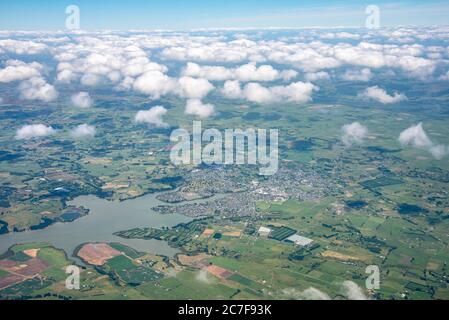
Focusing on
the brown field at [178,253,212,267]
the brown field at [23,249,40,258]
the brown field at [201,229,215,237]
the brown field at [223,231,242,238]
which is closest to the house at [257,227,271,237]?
the brown field at [223,231,242,238]

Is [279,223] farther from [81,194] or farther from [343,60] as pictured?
[343,60]

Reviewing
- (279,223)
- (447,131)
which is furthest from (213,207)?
(447,131)

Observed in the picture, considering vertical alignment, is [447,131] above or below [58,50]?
below

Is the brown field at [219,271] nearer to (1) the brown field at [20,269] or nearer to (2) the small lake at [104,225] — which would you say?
(2) the small lake at [104,225]

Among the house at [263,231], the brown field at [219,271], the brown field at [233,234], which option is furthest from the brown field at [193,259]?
the house at [263,231]

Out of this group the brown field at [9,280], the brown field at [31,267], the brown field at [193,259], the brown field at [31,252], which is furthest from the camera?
the brown field at [31,252]

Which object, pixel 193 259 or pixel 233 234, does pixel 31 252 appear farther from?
pixel 233 234

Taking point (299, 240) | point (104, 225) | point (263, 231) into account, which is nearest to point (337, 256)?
point (299, 240)
